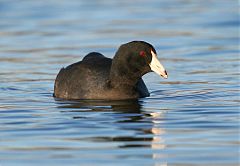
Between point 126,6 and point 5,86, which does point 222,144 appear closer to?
point 5,86

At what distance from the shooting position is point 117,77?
1241 cm

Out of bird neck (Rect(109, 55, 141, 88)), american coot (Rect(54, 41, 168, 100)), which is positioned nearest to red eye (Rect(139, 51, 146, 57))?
american coot (Rect(54, 41, 168, 100))

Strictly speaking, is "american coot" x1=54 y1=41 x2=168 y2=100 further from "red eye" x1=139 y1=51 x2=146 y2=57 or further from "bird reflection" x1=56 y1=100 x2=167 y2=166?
"bird reflection" x1=56 y1=100 x2=167 y2=166

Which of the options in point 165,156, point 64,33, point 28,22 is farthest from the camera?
point 28,22

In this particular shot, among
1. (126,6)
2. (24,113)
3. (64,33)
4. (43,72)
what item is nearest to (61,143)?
(24,113)

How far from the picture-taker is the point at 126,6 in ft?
80.0

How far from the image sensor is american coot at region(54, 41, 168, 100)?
1214 centimetres

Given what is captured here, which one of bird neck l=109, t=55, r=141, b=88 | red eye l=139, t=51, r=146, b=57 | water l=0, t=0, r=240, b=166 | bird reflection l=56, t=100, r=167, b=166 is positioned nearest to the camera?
water l=0, t=0, r=240, b=166

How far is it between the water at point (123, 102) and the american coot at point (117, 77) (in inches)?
10.0

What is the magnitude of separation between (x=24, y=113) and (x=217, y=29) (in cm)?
952

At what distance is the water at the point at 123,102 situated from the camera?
882 cm

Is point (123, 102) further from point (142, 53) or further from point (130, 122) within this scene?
point (130, 122)

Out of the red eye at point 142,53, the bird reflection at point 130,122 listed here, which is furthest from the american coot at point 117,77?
the bird reflection at point 130,122

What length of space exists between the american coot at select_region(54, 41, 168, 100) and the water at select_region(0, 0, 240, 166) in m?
0.25
